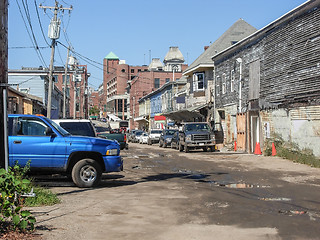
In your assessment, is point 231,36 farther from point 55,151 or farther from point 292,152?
point 55,151

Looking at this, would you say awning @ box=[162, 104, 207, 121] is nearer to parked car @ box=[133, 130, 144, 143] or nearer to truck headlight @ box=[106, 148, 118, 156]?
parked car @ box=[133, 130, 144, 143]

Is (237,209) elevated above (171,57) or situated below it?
below

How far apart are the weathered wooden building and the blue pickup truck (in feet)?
41.5

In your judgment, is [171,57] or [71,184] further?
[171,57]

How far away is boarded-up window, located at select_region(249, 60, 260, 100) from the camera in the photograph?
2941 centimetres

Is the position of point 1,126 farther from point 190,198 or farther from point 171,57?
point 171,57

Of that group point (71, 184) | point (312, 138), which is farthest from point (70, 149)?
point (312, 138)

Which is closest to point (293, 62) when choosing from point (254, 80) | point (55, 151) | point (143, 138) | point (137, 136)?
point (254, 80)

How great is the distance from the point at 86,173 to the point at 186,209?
434 cm

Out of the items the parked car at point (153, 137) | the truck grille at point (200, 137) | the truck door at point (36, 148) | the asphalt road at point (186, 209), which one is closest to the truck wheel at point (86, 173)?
the asphalt road at point (186, 209)

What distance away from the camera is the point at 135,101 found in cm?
10706

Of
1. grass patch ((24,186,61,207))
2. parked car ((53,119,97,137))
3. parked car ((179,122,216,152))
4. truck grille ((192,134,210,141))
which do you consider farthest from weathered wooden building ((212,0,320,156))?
grass patch ((24,186,61,207))

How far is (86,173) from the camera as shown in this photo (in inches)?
486

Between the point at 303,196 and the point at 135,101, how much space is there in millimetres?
97145
